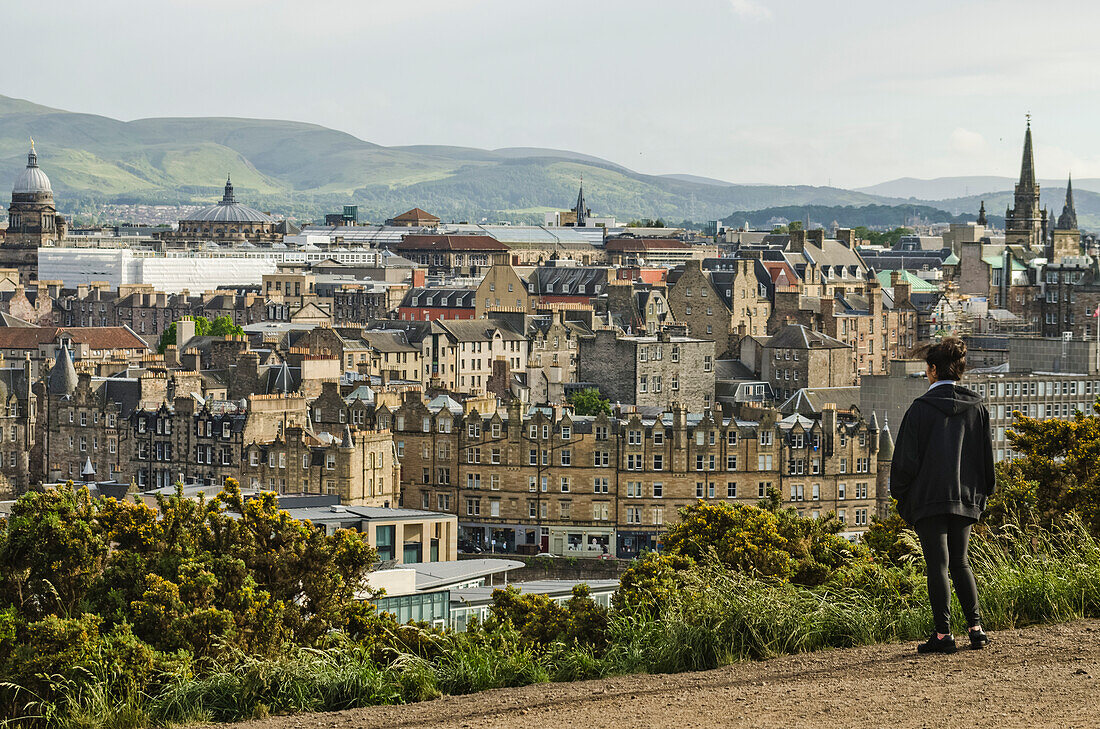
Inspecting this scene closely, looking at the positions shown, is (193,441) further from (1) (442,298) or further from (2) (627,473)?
(1) (442,298)

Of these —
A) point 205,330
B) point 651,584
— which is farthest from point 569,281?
point 651,584

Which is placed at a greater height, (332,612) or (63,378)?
(63,378)

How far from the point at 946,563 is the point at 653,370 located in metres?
83.7

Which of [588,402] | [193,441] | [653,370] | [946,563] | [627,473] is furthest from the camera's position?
[653,370]

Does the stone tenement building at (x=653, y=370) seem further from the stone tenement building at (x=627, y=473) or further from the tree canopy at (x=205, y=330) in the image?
the stone tenement building at (x=627, y=473)

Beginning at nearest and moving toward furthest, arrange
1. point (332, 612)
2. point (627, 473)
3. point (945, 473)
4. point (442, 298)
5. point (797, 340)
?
point (945, 473) < point (332, 612) < point (627, 473) < point (797, 340) < point (442, 298)

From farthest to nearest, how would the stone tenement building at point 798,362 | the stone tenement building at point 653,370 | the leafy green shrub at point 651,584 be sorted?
the stone tenement building at point 798,362 → the stone tenement building at point 653,370 → the leafy green shrub at point 651,584

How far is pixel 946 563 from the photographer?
1534 centimetres

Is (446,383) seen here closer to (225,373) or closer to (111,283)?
(225,373)

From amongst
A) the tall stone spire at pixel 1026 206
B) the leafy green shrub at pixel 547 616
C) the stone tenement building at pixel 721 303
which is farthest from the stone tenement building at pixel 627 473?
the tall stone spire at pixel 1026 206

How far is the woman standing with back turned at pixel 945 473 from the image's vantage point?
15.2m

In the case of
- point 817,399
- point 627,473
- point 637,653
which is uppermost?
point 637,653

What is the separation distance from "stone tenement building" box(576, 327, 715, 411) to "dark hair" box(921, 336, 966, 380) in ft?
268

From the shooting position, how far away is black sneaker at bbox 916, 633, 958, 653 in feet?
50.6
